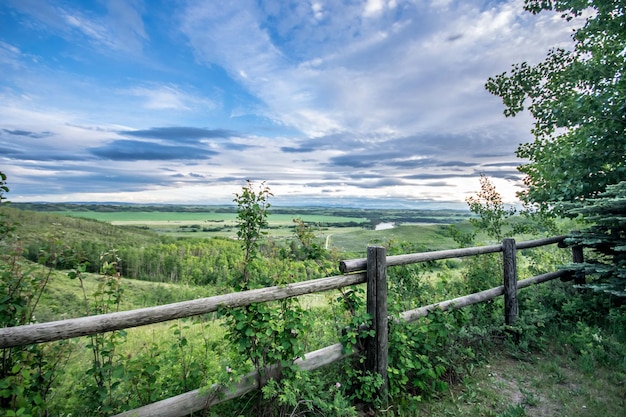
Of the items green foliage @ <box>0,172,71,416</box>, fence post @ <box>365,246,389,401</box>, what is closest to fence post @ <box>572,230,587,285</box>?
fence post @ <box>365,246,389,401</box>

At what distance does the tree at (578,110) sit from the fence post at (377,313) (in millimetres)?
5634

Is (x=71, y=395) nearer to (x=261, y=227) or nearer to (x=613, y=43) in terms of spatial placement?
(x=261, y=227)

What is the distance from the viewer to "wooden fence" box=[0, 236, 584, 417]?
7.30 ft

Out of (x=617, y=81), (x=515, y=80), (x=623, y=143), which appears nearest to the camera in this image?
(x=623, y=143)

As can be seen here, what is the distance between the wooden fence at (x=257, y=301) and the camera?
7.30 feet

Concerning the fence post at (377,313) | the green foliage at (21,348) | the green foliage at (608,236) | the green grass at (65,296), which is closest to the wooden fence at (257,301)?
the fence post at (377,313)

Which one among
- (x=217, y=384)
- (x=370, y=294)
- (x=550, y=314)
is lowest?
(x=550, y=314)

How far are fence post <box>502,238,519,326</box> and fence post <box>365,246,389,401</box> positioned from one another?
2.93 meters

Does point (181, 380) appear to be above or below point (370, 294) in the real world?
below

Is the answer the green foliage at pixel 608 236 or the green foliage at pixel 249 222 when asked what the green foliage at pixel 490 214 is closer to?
the green foliage at pixel 608 236

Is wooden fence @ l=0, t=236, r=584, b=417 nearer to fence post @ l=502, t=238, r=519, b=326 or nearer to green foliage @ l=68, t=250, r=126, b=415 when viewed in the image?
fence post @ l=502, t=238, r=519, b=326

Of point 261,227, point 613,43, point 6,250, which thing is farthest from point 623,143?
point 6,250

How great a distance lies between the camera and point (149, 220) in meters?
23.3

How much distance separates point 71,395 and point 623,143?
33.8ft
